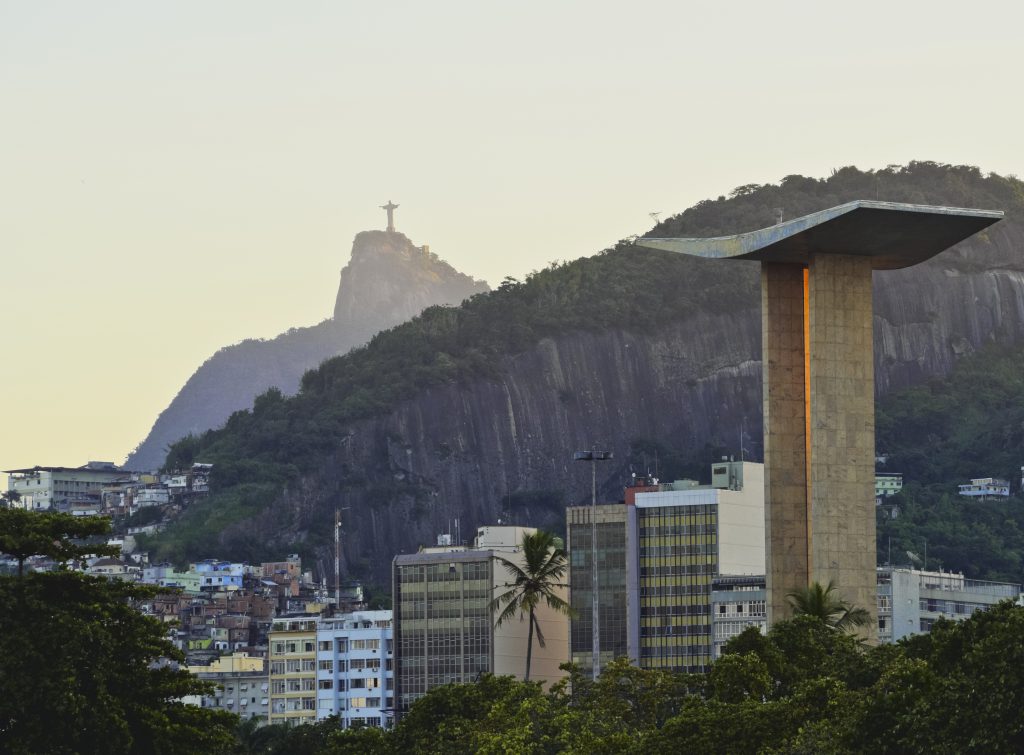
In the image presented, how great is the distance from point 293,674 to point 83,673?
443 ft

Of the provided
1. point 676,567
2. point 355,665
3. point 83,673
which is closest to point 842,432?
point 83,673

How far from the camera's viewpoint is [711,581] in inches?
6294

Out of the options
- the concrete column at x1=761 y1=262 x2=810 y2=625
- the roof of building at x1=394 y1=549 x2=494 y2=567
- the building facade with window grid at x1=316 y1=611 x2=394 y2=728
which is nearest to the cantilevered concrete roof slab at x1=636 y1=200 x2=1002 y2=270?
the concrete column at x1=761 y1=262 x2=810 y2=625

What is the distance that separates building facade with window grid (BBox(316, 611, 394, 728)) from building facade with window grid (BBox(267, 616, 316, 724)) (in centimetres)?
96

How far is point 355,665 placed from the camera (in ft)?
636

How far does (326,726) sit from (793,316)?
186 ft

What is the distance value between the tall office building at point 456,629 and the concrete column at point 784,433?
2780 inches

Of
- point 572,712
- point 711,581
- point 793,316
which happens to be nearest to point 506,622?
point 711,581

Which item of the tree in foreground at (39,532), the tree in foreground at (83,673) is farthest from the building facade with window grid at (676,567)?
the tree in foreground at (39,532)

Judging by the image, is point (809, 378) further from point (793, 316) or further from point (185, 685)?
point (185, 685)

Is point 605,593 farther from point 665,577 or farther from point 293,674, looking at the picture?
point 293,674

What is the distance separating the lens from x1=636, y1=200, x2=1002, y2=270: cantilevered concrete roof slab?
9525cm

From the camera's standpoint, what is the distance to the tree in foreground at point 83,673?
6250cm

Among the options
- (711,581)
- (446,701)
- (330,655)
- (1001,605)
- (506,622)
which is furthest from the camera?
(330,655)
